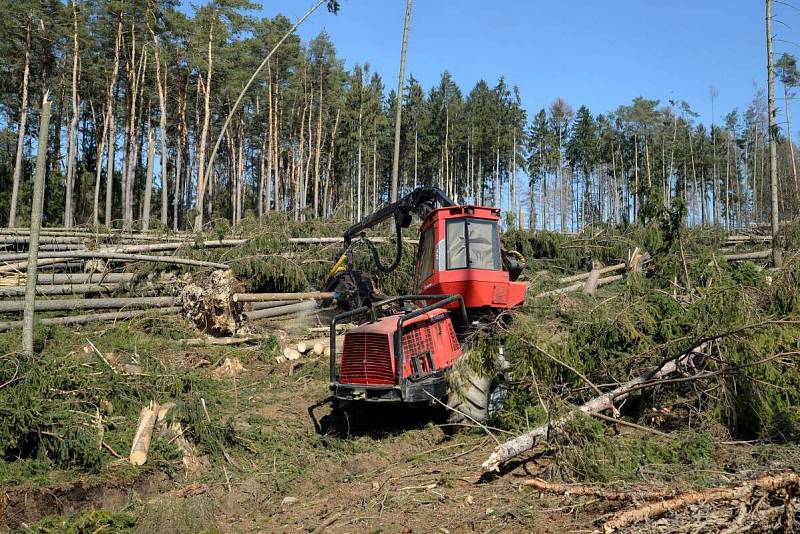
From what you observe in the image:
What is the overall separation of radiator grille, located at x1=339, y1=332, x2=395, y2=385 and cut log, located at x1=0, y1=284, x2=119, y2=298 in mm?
5901

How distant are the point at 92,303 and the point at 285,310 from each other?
3.29m

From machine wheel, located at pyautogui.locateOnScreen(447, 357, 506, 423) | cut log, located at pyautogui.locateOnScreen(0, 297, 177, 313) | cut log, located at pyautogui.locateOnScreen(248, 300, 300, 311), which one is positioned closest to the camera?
machine wheel, located at pyautogui.locateOnScreen(447, 357, 506, 423)

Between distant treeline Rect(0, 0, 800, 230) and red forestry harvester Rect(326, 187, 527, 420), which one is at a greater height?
distant treeline Rect(0, 0, 800, 230)

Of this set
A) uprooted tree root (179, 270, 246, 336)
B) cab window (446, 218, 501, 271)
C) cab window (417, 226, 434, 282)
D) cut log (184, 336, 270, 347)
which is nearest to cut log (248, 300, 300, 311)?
uprooted tree root (179, 270, 246, 336)

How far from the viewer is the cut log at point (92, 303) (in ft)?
31.0

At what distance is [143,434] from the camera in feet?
21.0

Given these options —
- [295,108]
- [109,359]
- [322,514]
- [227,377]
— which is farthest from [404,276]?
[295,108]

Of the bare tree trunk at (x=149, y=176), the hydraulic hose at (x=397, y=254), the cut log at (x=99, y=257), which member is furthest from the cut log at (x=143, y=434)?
the bare tree trunk at (x=149, y=176)

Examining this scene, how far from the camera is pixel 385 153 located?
162 ft

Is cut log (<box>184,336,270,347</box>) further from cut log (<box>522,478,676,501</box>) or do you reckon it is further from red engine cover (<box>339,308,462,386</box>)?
cut log (<box>522,478,676,501</box>)

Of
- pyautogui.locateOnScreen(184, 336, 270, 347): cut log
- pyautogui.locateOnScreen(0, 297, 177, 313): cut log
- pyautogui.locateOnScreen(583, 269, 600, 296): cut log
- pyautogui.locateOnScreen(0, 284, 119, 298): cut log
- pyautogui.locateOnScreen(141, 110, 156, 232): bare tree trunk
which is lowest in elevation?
pyautogui.locateOnScreen(184, 336, 270, 347): cut log

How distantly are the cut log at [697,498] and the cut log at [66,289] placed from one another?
9684 mm

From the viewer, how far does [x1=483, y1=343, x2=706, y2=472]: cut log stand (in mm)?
5012

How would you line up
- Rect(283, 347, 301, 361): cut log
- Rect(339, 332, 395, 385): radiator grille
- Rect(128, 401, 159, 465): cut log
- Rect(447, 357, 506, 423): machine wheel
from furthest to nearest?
Rect(283, 347, 301, 361): cut log
Rect(339, 332, 395, 385): radiator grille
Rect(447, 357, 506, 423): machine wheel
Rect(128, 401, 159, 465): cut log
